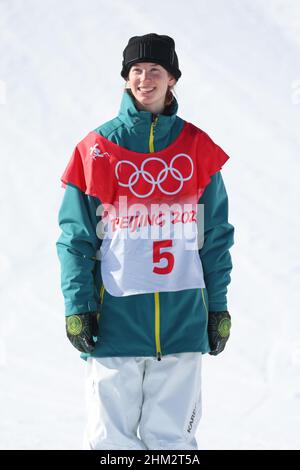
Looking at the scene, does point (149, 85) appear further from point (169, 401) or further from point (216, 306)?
point (169, 401)

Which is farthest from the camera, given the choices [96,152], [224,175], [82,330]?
[224,175]

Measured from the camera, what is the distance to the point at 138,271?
124 inches

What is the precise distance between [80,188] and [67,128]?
6155mm

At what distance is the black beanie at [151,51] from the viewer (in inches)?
128

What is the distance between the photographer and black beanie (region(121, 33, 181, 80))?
324 centimetres

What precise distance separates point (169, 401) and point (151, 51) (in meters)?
1.41

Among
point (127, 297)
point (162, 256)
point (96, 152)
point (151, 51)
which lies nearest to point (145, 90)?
point (151, 51)

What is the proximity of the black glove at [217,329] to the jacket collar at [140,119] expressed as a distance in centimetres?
78

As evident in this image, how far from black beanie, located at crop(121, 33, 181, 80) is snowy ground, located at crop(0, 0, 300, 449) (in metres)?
2.12

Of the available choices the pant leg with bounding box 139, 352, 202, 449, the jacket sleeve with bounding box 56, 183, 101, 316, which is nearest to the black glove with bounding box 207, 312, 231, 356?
the pant leg with bounding box 139, 352, 202, 449

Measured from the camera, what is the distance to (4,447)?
13.9 feet

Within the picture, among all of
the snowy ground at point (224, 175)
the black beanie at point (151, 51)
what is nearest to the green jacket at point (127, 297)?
the black beanie at point (151, 51)

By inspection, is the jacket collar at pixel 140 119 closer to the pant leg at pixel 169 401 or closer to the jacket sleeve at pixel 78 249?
the jacket sleeve at pixel 78 249

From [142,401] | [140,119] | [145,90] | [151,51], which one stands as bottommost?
[142,401]
